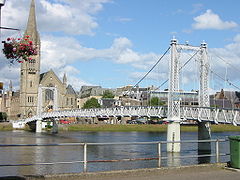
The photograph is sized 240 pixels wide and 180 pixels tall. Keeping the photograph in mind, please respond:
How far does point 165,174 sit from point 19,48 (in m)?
6.57

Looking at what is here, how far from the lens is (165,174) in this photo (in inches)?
519

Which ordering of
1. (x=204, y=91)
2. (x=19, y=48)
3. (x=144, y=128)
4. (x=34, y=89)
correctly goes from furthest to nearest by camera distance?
(x=34, y=89) → (x=144, y=128) → (x=204, y=91) → (x=19, y=48)

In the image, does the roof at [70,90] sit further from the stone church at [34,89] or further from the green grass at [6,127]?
the green grass at [6,127]

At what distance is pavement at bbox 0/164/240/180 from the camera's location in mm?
11867

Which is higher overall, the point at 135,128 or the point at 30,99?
the point at 30,99

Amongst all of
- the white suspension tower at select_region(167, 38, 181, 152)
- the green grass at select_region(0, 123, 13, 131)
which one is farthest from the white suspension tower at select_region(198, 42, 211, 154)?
the green grass at select_region(0, 123, 13, 131)

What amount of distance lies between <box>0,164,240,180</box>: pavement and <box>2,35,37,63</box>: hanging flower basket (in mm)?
3659

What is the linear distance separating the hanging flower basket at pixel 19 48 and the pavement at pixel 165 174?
3.66 m

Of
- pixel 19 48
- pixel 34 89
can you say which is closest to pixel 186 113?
pixel 19 48

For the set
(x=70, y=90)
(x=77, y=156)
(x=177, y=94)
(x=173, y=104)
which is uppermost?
(x=70, y=90)

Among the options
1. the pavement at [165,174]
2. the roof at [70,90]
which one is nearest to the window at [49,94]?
the roof at [70,90]

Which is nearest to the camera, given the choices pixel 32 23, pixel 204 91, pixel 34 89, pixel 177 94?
pixel 177 94

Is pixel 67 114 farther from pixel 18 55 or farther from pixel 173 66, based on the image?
pixel 18 55

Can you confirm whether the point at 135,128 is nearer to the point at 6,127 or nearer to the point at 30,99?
the point at 6,127
